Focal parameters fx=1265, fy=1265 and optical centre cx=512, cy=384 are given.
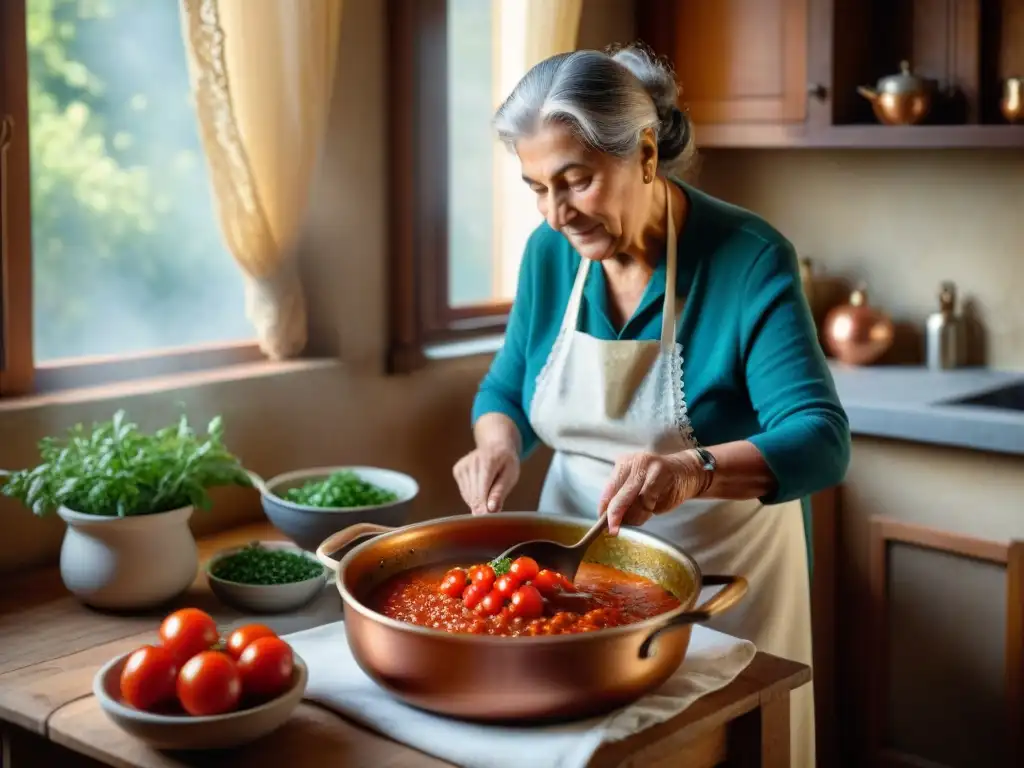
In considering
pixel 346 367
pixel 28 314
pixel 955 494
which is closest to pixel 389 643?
pixel 28 314

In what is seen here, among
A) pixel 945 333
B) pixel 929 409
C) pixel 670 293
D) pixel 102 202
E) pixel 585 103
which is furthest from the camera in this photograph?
pixel 945 333

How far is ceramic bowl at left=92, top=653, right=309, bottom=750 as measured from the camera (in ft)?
4.32

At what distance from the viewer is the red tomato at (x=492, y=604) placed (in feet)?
4.74

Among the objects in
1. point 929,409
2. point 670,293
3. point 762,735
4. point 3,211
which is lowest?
point 762,735

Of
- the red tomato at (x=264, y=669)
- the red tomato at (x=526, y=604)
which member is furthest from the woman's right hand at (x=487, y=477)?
the red tomato at (x=264, y=669)

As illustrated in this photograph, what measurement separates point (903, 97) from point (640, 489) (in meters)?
1.74

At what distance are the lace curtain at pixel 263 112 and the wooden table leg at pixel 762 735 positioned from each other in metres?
1.31

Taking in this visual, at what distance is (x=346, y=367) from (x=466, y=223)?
0.60 m

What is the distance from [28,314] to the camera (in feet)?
7.05

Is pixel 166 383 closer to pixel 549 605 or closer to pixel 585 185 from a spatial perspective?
pixel 585 185

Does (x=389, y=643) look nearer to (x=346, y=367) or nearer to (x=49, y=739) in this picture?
(x=49, y=739)

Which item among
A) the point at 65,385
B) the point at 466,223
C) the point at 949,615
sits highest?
the point at 466,223

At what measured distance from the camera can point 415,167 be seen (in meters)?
2.67

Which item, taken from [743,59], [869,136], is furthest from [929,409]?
[743,59]
